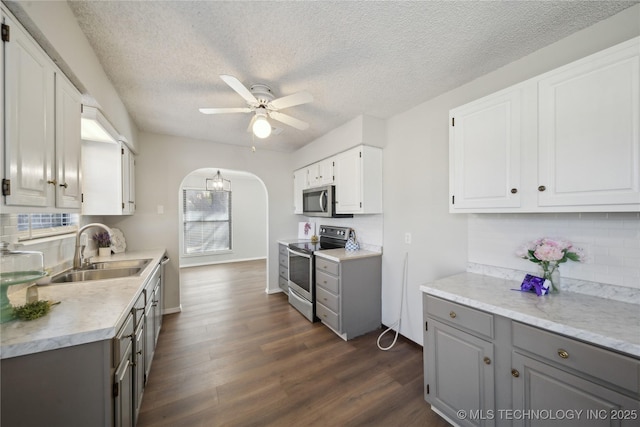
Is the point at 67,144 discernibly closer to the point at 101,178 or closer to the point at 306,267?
the point at 101,178

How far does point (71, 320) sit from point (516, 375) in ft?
7.18

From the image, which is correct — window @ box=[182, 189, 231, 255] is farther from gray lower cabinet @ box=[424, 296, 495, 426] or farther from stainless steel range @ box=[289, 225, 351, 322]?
gray lower cabinet @ box=[424, 296, 495, 426]

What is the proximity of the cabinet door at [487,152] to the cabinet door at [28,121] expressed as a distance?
244 centimetres

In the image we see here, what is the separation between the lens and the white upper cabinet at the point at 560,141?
1.14m

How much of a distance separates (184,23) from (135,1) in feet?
0.73

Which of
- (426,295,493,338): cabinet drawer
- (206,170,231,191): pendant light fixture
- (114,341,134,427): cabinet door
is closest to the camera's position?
(114,341,134,427): cabinet door

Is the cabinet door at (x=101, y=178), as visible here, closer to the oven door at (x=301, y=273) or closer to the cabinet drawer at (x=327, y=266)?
the oven door at (x=301, y=273)

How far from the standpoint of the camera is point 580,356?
1.03 metres

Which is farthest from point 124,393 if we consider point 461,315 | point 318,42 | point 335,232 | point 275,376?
point 335,232

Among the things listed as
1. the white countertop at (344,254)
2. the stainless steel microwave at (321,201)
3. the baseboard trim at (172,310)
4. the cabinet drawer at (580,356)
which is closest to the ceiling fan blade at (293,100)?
the stainless steel microwave at (321,201)

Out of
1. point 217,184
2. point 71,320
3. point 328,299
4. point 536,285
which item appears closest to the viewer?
point 71,320

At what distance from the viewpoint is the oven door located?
302cm

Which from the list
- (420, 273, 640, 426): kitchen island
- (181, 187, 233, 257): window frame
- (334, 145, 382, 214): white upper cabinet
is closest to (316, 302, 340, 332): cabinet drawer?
(420, 273, 640, 426): kitchen island

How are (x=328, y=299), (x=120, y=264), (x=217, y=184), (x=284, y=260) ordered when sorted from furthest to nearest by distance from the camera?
(x=217, y=184), (x=284, y=260), (x=328, y=299), (x=120, y=264)
